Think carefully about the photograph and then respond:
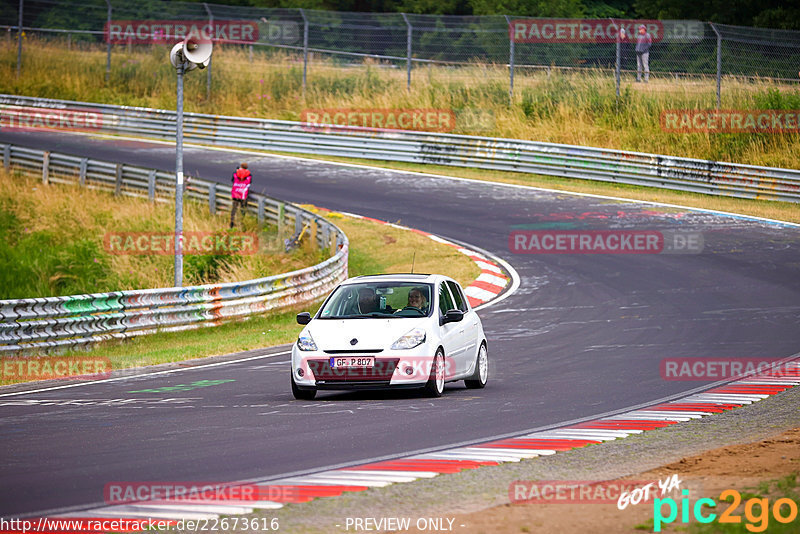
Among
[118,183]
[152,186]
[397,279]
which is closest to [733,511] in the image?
[397,279]

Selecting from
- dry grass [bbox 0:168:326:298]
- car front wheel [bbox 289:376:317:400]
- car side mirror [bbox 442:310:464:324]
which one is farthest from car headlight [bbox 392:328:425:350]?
dry grass [bbox 0:168:326:298]

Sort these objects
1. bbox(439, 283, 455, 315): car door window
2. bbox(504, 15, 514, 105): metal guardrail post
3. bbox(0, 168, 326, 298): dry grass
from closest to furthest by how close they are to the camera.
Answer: bbox(439, 283, 455, 315): car door window, bbox(0, 168, 326, 298): dry grass, bbox(504, 15, 514, 105): metal guardrail post

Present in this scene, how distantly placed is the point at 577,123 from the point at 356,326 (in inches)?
1056

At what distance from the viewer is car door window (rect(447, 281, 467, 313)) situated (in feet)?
45.2

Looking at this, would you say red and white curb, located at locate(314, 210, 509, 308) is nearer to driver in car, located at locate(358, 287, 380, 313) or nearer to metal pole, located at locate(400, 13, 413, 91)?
driver in car, located at locate(358, 287, 380, 313)

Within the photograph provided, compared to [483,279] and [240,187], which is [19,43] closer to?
[240,187]

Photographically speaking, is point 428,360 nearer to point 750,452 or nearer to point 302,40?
point 750,452

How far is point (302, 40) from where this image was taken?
4109 cm

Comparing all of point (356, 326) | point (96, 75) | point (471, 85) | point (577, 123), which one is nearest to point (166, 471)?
point (356, 326)

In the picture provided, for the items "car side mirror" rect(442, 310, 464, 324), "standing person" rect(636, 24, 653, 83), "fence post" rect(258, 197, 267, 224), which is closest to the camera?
"car side mirror" rect(442, 310, 464, 324)

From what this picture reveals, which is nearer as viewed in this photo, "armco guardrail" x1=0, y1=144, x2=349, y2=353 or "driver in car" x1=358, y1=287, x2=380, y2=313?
"driver in car" x1=358, y1=287, x2=380, y2=313

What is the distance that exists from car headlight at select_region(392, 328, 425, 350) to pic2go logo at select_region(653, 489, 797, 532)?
537 centimetres

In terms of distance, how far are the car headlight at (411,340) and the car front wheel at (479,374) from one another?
1509 mm

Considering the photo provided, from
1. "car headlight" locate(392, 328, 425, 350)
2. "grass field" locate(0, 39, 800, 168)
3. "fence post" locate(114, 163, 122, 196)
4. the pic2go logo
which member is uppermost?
"grass field" locate(0, 39, 800, 168)
